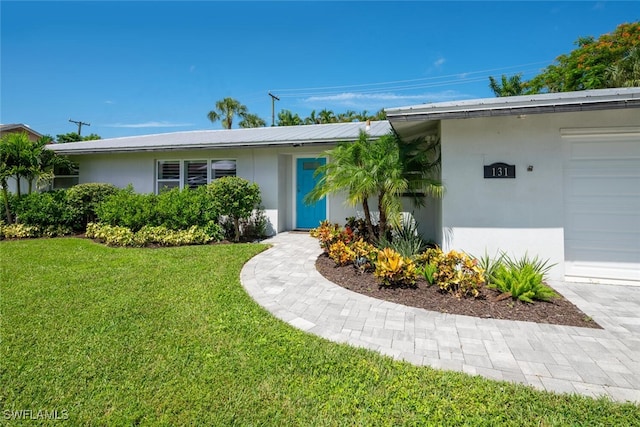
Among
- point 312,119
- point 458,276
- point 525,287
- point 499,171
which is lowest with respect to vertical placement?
point 525,287

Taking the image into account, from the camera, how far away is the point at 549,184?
4.96 metres

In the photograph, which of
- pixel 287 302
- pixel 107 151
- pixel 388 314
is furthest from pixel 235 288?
pixel 107 151

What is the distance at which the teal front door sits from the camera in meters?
10.1

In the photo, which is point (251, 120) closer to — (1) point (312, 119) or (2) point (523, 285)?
(1) point (312, 119)

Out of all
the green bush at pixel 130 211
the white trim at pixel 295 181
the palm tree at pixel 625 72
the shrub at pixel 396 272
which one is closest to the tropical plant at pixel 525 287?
the shrub at pixel 396 272

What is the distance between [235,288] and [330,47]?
13.4 metres

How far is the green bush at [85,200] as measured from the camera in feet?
32.5

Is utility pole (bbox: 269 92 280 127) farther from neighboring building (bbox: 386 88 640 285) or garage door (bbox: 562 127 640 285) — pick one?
garage door (bbox: 562 127 640 285)

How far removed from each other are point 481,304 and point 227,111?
103ft

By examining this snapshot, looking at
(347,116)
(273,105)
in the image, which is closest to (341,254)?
(347,116)

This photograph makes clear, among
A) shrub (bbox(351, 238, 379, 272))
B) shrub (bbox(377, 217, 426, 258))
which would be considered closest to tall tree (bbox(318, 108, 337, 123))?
shrub (bbox(377, 217, 426, 258))

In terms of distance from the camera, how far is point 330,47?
46.0 feet

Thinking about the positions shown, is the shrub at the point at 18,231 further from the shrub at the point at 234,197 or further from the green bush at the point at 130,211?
the shrub at the point at 234,197

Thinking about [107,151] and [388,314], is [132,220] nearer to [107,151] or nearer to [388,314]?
[107,151]
